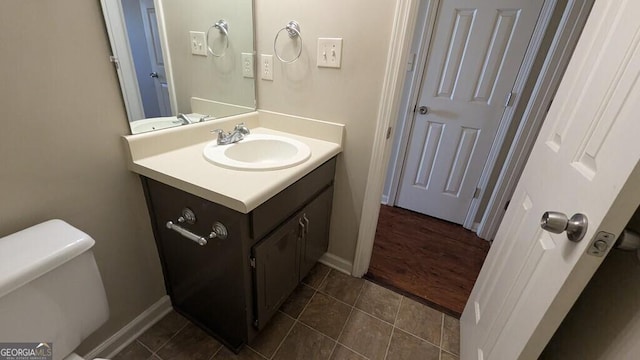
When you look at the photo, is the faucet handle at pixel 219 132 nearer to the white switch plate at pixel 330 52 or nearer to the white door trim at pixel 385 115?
the white switch plate at pixel 330 52

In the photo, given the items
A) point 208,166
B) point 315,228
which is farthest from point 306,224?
point 208,166

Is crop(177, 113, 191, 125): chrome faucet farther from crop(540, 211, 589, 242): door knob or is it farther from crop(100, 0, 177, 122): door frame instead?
crop(540, 211, 589, 242): door knob

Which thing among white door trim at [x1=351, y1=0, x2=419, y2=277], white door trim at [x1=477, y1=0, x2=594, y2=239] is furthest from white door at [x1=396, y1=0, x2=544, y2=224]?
white door trim at [x1=351, y1=0, x2=419, y2=277]

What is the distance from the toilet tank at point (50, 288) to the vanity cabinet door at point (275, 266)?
1.54ft

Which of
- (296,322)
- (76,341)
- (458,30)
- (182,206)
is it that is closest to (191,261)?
(182,206)

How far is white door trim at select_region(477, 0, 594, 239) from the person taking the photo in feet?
4.62

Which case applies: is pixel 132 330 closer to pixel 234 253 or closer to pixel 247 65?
pixel 234 253

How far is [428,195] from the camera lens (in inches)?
87.7

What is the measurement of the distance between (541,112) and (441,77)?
0.65 metres

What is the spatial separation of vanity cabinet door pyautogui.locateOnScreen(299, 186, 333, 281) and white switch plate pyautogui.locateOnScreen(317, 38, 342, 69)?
605mm

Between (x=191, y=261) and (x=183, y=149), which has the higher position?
(x=183, y=149)

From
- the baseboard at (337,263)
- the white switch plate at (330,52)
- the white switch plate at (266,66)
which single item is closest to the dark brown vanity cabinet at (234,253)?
the baseboard at (337,263)

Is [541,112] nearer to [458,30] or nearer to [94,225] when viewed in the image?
[458,30]

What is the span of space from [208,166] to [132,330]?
2.68ft
